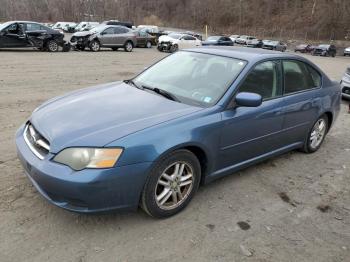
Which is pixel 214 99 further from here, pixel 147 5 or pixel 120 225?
pixel 147 5

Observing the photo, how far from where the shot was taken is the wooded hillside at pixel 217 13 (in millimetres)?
67938

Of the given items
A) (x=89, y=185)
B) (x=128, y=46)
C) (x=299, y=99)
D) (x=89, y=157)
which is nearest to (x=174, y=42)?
(x=128, y=46)

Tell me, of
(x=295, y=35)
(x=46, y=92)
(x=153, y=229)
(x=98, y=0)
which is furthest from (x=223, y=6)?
(x=153, y=229)

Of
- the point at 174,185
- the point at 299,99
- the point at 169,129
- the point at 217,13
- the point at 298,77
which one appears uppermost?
the point at 298,77

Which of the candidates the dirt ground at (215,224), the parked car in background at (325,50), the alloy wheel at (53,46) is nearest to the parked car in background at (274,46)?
the parked car in background at (325,50)

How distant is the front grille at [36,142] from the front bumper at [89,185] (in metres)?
0.08

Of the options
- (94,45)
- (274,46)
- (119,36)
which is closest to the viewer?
(94,45)

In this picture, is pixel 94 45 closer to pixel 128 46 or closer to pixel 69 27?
pixel 128 46

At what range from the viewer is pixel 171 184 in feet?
11.3

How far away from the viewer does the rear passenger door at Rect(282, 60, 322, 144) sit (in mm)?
4621

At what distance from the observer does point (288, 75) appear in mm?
4684

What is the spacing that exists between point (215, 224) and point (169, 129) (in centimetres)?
103

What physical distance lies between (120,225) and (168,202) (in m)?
0.51

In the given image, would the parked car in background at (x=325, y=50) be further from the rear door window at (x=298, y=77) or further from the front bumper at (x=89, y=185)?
the front bumper at (x=89, y=185)
